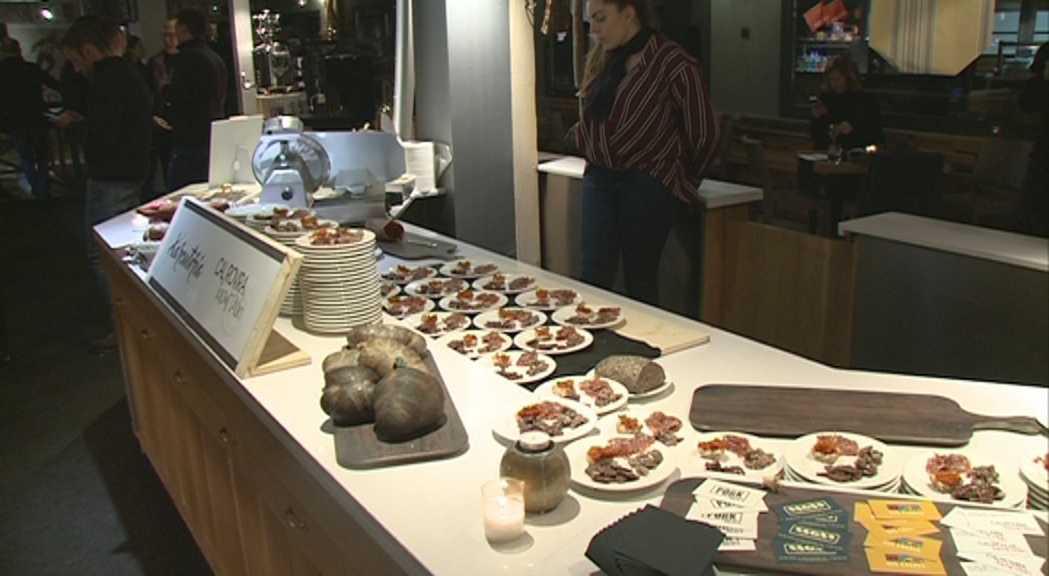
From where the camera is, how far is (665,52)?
311 centimetres

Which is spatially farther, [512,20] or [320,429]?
[512,20]

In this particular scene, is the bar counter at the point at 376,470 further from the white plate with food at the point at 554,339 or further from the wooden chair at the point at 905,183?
the wooden chair at the point at 905,183

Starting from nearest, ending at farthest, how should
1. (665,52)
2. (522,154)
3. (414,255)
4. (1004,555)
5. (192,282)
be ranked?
(1004,555), (192,282), (414,255), (665,52), (522,154)

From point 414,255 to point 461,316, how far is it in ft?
2.07

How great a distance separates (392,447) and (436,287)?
1001mm

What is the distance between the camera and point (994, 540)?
110 cm

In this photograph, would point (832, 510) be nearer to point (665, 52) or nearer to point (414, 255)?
point (414, 255)

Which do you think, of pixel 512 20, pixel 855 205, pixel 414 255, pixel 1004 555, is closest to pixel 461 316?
pixel 414 255

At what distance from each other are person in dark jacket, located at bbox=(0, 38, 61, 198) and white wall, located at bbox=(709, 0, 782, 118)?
5236 millimetres

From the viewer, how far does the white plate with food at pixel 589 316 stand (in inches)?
82.1

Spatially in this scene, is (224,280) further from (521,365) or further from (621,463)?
(621,463)

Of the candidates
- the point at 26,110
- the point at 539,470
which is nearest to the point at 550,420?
the point at 539,470

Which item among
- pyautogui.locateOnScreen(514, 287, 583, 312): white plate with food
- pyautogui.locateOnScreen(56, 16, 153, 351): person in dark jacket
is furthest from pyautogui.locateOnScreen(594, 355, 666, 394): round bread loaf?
pyautogui.locateOnScreen(56, 16, 153, 351): person in dark jacket

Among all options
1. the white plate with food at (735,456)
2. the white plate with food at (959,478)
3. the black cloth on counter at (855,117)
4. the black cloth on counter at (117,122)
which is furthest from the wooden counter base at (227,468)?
the black cloth on counter at (855,117)
